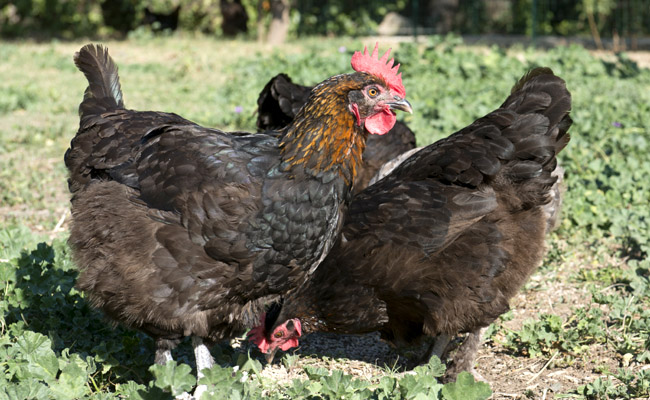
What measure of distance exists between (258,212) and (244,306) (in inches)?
19.8

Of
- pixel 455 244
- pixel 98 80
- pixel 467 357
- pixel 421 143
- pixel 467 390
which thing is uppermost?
pixel 98 80

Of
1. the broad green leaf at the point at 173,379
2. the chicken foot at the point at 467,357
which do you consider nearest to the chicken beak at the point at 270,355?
the chicken foot at the point at 467,357

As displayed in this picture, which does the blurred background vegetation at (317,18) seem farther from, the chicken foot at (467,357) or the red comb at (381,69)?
the chicken foot at (467,357)

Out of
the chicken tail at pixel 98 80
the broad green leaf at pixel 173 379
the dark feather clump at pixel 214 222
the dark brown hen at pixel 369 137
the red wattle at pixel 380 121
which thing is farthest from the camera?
the dark brown hen at pixel 369 137

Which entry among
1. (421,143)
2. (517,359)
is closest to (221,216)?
(517,359)

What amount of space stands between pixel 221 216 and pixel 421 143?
4.11 m

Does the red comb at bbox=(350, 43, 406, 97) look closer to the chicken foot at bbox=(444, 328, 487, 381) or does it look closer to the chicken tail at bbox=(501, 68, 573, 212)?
the chicken tail at bbox=(501, 68, 573, 212)

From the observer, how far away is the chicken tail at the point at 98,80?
159 inches

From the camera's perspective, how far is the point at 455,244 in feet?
12.3

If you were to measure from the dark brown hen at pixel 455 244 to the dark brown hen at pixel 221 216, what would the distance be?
0.58 meters

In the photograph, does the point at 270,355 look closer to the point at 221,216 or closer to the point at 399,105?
the point at 221,216

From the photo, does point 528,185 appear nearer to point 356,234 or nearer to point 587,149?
point 356,234

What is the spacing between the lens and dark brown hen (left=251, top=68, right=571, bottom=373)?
3688 millimetres

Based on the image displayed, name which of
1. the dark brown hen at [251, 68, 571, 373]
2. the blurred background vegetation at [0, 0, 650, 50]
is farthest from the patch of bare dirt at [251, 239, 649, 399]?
the blurred background vegetation at [0, 0, 650, 50]
